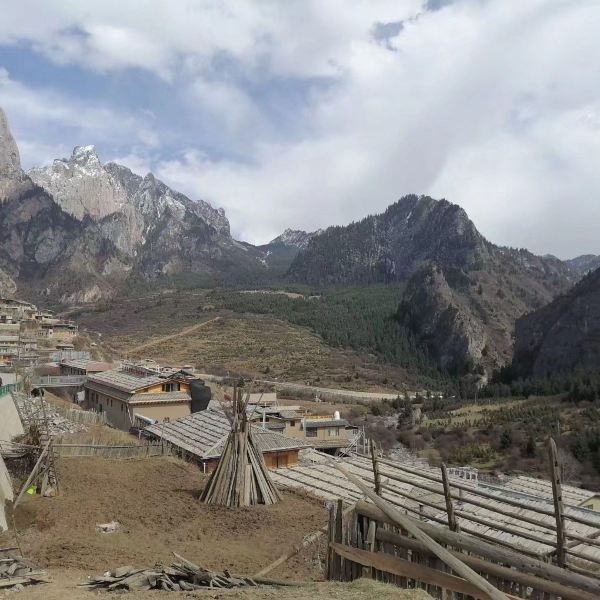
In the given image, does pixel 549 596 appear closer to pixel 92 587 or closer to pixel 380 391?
pixel 92 587

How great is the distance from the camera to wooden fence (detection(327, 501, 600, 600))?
559cm

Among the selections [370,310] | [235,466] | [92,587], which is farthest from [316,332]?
[92,587]

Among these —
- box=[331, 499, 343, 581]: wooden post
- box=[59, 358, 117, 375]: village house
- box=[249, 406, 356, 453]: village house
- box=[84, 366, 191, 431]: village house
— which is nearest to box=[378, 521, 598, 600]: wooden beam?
box=[331, 499, 343, 581]: wooden post

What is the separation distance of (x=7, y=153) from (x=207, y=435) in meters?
181

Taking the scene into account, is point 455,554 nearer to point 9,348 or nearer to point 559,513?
point 559,513

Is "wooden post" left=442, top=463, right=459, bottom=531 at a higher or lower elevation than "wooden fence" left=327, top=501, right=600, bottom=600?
higher

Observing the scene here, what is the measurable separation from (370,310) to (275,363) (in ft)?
164

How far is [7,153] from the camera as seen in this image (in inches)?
6954

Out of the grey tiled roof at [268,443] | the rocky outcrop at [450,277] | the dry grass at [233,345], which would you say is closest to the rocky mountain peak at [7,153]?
the dry grass at [233,345]

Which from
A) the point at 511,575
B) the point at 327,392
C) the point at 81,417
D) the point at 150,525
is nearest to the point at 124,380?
the point at 81,417

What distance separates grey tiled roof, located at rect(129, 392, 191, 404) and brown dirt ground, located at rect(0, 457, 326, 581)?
40.9 feet

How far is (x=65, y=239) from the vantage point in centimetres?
17750

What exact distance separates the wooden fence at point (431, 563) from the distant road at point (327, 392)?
49.1 meters

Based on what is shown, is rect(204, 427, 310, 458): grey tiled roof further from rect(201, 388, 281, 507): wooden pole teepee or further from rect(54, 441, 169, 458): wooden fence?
rect(201, 388, 281, 507): wooden pole teepee
